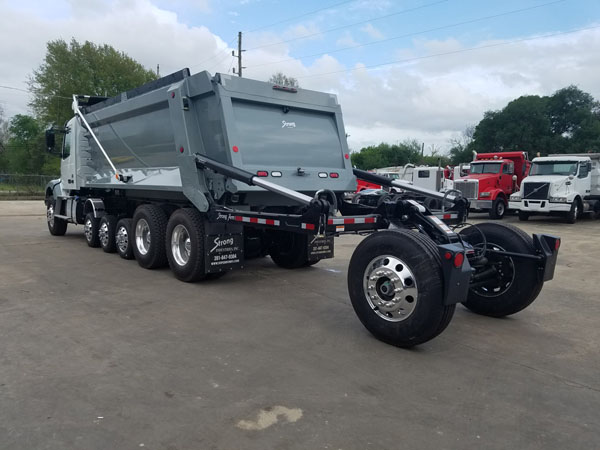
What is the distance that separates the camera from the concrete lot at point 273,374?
303 centimetres

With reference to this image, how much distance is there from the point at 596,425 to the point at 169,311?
14.5ft

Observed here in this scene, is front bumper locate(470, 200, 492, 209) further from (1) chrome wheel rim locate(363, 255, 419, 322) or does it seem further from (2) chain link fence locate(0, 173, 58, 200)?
(2) chain link fence locate(0, 173, 58, 200)

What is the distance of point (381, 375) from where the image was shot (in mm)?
3922

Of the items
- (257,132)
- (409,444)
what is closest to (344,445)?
(409,444)

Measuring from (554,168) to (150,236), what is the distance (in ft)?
54.5

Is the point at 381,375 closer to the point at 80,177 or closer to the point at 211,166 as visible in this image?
the point at 211,166

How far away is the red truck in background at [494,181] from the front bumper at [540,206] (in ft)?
6.12

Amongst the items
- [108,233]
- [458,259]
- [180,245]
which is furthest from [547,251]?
[108,233]

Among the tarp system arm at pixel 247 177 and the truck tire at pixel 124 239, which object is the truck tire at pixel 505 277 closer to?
the tarp system arm at pixel 247 177

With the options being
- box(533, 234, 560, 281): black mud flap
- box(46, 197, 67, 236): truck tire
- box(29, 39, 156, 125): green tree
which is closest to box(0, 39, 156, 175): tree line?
box(29, 39, 156, 125): green tree

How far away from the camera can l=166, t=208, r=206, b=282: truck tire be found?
22.4 ft

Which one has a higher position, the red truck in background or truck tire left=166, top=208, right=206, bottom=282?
the red truck in background

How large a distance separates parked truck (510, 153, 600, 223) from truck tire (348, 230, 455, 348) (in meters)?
15.5

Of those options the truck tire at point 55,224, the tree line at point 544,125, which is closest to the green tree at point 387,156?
the tree line at point 544,125
